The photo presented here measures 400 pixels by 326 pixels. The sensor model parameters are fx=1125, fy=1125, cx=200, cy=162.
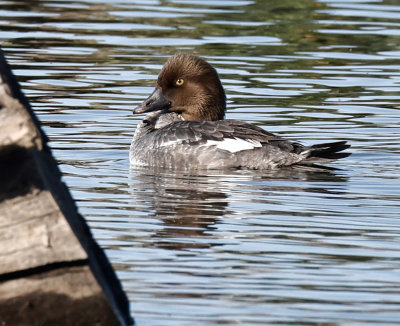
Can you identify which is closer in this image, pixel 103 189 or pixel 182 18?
pixel 103 189

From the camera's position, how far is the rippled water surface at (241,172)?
5.56 metres

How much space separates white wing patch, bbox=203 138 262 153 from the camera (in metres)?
9.73

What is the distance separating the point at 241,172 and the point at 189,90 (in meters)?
1.46

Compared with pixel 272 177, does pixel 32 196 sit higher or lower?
higher

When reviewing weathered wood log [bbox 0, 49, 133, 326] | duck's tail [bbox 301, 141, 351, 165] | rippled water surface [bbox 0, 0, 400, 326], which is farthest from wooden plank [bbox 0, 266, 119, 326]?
duck's tail [bbox 301, 141, 351, 165]

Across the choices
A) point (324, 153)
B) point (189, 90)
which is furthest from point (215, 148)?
point (189, 90)

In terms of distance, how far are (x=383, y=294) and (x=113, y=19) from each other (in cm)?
1363

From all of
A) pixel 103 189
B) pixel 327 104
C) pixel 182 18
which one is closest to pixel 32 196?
pixel 103 189

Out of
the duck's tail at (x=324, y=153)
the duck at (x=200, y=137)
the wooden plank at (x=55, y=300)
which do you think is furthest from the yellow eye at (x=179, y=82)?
the wooden plank at (x=55, y=300)

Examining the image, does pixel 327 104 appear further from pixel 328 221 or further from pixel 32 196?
pixel 32 196

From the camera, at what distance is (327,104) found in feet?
41.6

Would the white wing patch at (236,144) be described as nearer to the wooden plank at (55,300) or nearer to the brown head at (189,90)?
the brown head at (189,90)

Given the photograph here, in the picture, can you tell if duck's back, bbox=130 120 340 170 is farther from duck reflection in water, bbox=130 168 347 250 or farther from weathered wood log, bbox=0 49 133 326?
weathered wood log, bbox=0 49 133 326

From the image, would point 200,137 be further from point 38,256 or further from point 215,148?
point 38,256
